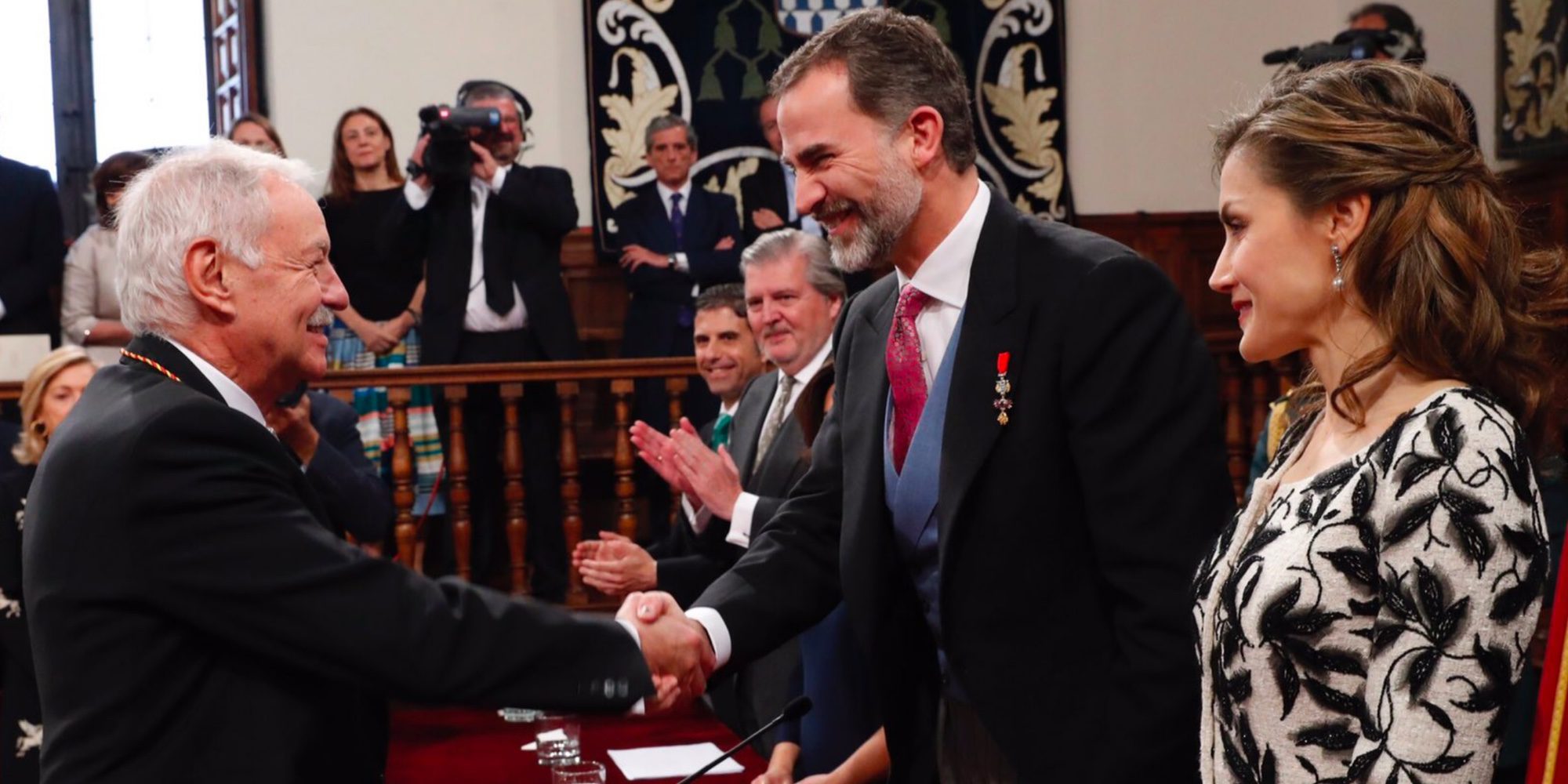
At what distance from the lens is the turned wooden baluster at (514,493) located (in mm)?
5074

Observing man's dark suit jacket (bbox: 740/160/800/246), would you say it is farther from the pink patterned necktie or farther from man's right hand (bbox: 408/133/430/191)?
the pink patterned necktie

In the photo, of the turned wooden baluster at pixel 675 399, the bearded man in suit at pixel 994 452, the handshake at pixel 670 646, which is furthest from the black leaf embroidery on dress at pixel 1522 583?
the turned wooden baluster at pixel 675 399

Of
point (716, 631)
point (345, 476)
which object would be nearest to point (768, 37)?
point (345, 476)

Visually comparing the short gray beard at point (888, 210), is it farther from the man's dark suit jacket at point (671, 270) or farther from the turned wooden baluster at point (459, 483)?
the man's dark suit jacket at point (671, 270)

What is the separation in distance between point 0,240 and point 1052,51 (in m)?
4.74

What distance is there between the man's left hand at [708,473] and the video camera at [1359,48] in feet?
6.99

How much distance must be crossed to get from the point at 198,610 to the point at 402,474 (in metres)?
3.46

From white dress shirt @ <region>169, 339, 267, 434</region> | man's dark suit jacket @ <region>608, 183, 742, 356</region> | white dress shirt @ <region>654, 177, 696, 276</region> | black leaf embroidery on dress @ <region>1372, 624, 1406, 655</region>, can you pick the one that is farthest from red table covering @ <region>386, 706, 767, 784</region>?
white dress shirt @ <region>654, 177, 696, 276</region>

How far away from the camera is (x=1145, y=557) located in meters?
1.89

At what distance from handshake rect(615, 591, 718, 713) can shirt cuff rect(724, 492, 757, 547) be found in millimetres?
843

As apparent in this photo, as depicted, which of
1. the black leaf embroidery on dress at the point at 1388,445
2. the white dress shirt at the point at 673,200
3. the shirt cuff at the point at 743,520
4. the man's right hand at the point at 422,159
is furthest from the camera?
the white dress shirt at the point at 673,200

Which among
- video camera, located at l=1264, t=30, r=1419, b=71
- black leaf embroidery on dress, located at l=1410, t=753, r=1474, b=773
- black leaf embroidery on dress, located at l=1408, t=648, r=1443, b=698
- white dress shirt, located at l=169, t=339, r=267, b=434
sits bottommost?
black leaf embroidery on dress, located at l=1410, t=753, r=1474, b=773

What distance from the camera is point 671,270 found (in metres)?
6.08

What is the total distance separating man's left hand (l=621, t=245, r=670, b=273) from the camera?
6.09 m
